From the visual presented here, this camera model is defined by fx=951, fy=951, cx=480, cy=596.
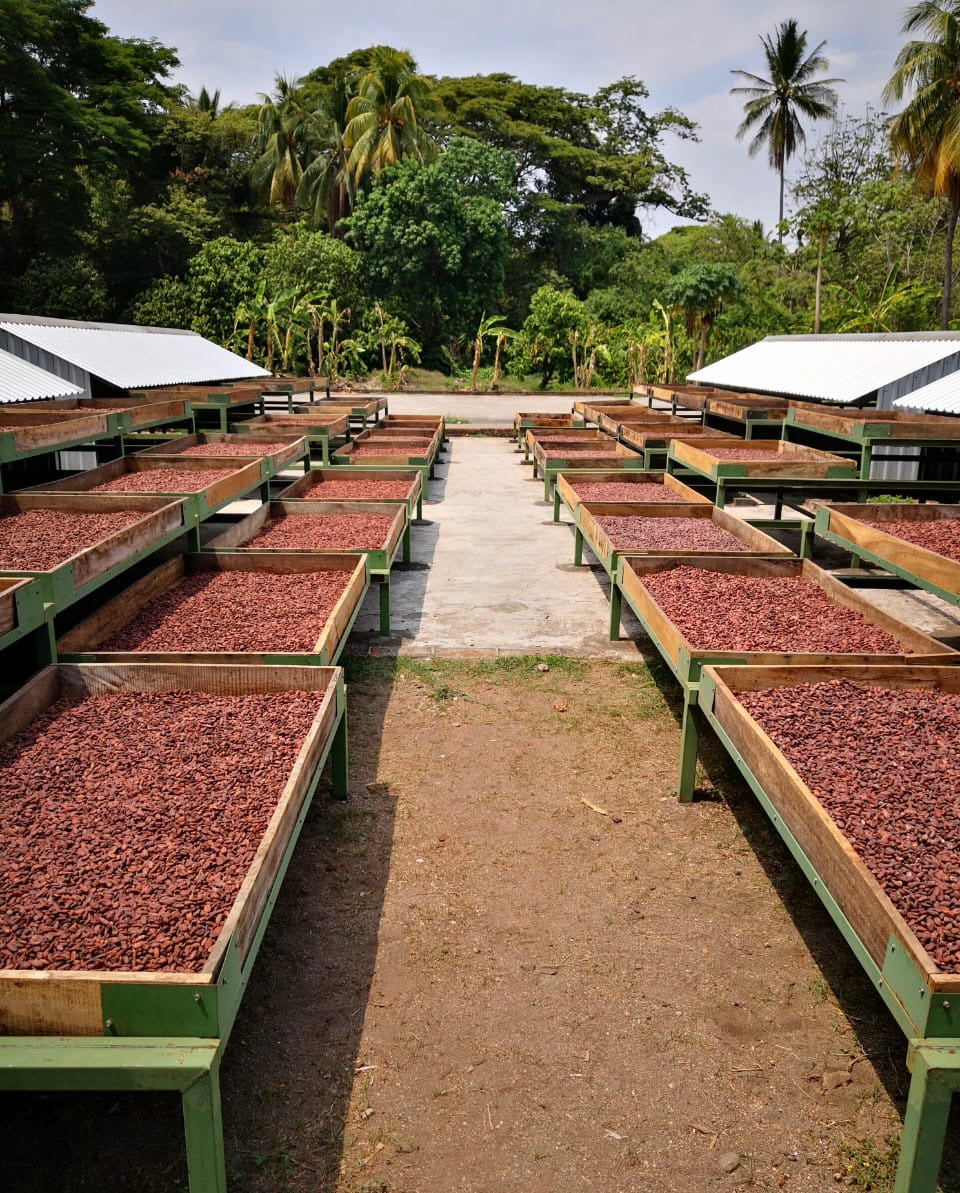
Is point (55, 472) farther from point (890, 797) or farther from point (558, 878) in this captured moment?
point (890, 797)

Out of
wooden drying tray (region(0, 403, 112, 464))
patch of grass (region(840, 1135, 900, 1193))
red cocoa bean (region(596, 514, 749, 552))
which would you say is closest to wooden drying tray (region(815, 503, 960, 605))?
red cocoa bean (region(596, 514, 749, 552))

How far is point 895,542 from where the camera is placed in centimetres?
568

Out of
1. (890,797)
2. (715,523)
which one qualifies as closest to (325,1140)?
(890,797)

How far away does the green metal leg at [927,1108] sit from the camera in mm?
2127

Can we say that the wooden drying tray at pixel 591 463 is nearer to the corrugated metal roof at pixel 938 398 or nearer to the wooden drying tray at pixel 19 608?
the corrugated metal roof at pixel 938 398

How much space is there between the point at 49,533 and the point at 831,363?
10607 mm

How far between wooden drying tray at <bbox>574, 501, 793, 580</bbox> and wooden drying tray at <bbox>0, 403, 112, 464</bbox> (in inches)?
161

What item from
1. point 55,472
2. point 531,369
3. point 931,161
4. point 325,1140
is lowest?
point 325,1140

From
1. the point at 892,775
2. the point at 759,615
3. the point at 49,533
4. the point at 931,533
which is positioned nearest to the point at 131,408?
the point at 49,533

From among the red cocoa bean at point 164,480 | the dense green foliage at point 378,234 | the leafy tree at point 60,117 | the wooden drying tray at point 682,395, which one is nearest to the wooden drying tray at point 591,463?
the wooden drying tray at point 682,395

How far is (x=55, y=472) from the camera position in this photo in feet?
30.8

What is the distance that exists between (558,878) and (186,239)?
103 feet

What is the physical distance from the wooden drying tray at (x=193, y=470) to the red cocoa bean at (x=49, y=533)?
0.30m

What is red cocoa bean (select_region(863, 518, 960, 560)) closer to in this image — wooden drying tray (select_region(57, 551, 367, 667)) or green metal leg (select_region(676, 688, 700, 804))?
green metal leg (select_region(676, 688, 700, 804))
